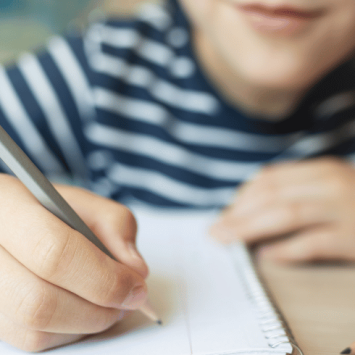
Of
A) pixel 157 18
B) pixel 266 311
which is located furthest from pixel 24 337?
pixel 157 18

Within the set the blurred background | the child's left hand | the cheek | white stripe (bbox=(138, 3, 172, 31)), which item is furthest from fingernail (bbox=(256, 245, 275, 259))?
the blurred background

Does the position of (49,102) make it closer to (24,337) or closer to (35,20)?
(24,337)

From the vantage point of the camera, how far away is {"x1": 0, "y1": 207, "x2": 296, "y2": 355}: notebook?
0.49 feet

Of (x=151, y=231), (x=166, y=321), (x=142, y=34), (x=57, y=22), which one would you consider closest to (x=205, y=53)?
(x=142, y=34)

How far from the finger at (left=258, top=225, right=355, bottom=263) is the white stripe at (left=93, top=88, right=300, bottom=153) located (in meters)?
0.19

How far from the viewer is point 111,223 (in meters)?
0.17

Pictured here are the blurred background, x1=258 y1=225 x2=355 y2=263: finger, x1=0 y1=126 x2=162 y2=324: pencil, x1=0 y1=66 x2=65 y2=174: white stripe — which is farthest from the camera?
the blurred background

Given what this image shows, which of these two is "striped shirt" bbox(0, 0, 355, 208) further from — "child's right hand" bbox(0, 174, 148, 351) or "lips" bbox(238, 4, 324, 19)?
"child's right hand" bbox(0, 174, 148, 351)

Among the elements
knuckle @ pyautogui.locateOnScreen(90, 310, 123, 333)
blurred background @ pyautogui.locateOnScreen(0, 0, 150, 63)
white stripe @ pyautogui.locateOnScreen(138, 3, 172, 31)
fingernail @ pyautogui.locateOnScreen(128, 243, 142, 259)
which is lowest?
knuckle @ pyautogui.locateOnScreen(90, 310, 123, 333)

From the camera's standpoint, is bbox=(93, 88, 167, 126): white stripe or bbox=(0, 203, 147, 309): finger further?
bbox=(93, 88, 167, 126): white stripe

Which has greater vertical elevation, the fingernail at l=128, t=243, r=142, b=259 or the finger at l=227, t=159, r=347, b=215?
the finger at l=227, t=159, r=347, b=215

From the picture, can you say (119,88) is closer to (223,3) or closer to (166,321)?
(223,3)

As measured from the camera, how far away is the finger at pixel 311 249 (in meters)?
0.28

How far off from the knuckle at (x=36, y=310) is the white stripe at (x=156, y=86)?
352mm
